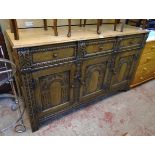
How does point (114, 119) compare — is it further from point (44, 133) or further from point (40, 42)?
point (40, 42)

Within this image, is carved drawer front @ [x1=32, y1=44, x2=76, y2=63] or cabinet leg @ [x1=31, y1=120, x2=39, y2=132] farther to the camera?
cabinet leg @ [x1=31, y1=120, x2=39, y2=132]

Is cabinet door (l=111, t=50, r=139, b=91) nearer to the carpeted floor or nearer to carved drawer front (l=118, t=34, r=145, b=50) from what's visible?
carved drawer front (l=118, t=34, r=145, b=50)

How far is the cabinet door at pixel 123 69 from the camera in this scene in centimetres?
173

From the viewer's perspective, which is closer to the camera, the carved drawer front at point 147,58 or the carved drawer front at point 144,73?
the carved drawer front at point 147,58

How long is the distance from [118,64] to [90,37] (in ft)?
2.03

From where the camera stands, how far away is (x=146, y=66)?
7.01ft

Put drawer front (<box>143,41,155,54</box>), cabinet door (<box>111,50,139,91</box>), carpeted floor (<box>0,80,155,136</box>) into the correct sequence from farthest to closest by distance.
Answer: drawer front (<box>143,41,155,54</box>) < cabinet door (<box>111,50,139,91</box>) < carpeted floor (<box>0,80,155,136</box>)

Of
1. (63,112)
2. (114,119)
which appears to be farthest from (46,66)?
(114,119)

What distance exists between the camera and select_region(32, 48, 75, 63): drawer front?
113 cm

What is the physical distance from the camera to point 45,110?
147 cm

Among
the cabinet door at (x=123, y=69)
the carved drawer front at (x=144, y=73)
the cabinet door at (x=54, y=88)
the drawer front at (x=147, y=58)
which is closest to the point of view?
the cabinet door at (x=54, y=88)

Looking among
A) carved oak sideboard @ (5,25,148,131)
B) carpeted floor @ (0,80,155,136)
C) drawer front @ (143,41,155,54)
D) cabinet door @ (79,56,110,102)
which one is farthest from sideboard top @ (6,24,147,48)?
carpeted floor @ (0,80,155,136)

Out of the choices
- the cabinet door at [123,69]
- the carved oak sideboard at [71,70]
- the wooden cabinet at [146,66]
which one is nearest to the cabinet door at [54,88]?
the carved oak sideboard at [71,70]

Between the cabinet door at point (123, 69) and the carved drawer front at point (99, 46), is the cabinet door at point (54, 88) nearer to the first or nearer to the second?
the carved drawer front at point (99, 46)
